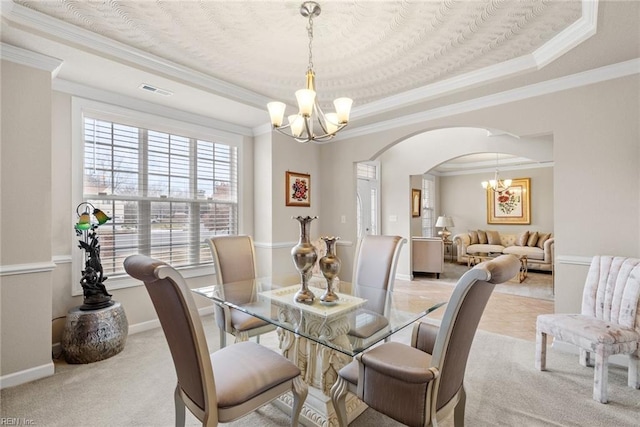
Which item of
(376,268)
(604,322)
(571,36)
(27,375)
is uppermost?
(571,36)

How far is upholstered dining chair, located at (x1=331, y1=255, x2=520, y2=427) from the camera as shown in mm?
1225

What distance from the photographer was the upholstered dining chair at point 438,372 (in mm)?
1225

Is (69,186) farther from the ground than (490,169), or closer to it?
closer to it

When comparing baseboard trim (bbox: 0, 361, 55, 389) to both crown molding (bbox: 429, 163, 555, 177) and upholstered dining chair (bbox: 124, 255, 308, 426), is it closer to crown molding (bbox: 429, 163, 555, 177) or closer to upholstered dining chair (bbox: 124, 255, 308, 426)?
upholstered dining chair (bbox: 124, 255, 308, 426)

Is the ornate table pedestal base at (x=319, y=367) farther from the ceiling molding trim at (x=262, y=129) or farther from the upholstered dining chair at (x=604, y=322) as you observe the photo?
the ceiling molding trim at (x=262, y=129)

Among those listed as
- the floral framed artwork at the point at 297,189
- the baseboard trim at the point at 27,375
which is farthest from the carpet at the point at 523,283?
the baseboard trim at the point at 27,375

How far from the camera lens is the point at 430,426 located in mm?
1279

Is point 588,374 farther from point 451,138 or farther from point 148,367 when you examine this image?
point 451,138

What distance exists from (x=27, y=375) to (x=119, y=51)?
101 inches

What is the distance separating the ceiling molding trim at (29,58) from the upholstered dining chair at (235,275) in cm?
181

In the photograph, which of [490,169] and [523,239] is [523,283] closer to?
[523,239]

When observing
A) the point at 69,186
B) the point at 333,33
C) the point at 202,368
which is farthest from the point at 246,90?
the point at 202,368

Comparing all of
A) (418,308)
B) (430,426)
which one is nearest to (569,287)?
(418,308)

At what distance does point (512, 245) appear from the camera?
774 centimetres
